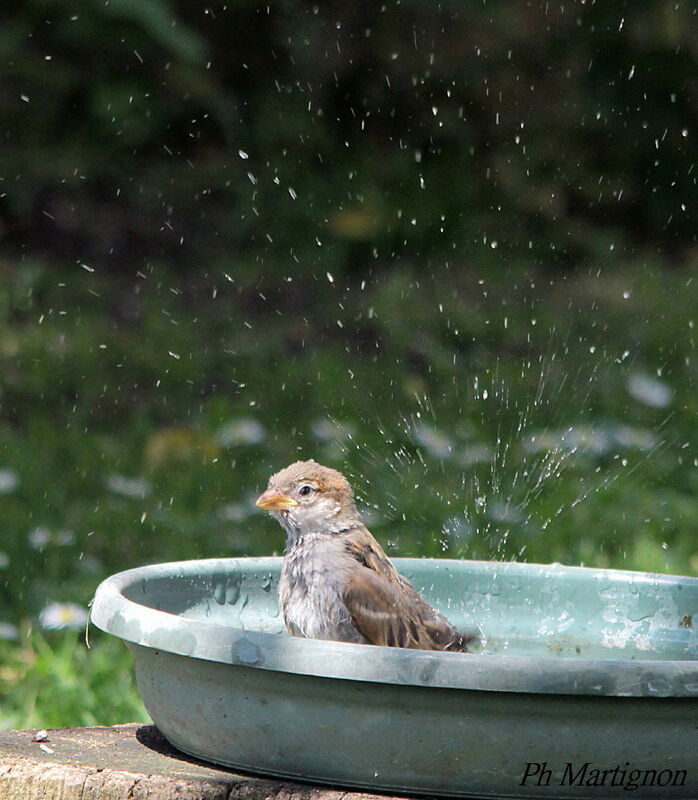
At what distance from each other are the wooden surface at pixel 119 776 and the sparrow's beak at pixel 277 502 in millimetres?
631

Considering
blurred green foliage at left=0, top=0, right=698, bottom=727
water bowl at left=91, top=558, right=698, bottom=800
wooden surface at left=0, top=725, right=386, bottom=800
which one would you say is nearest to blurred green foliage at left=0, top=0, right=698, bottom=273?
blurred green foliage at left=0, top=0, right=698, bottom=727

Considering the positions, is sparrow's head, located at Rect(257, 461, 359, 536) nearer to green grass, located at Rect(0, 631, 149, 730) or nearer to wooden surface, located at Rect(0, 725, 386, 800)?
wooden surface, located at Rect(0, 725, 386, 800)

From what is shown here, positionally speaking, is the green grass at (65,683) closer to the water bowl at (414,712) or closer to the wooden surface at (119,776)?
the wooden surface at (119,776)

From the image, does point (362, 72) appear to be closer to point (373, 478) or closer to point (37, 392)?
point (37, 392)

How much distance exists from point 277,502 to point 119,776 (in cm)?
87

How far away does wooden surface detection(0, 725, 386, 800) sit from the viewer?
7.06 ft

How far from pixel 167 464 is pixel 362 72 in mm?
4013

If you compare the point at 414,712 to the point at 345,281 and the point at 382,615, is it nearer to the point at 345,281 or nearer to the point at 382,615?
the point at 382,615

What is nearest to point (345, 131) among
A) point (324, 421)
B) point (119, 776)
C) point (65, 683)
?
point (324, 421)

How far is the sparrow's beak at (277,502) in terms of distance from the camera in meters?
2.97

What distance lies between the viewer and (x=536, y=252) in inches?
345

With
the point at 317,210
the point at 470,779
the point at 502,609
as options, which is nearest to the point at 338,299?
the point at 317,210

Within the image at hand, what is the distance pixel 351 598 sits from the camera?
2641 millimetres

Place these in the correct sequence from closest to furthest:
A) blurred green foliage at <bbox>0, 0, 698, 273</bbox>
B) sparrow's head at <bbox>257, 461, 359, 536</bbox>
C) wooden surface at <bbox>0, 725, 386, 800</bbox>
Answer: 1. wooden surface at <bbox>0, 725, 386, 800</bbox>
2. sparrow's head at <bbox>257, 461, 359, 536</bbox>
3. blurred green foliage at <bbox>0, 0, 698, 273</bbox>
